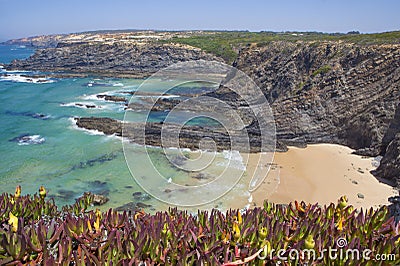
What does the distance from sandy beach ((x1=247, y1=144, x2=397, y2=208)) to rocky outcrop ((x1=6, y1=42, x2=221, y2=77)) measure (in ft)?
164

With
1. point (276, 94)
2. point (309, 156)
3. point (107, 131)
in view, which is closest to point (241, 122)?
point (276, 94)

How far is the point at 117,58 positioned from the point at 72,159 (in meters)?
55.9

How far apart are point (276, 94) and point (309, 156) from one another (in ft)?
38.3

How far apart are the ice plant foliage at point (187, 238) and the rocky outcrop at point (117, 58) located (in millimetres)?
63910

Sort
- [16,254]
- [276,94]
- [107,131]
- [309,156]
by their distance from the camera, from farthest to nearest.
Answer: [276,94] < [107,131] < [309,156] < [16,254]

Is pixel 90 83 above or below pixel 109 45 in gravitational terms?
below

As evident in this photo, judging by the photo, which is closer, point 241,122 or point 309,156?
point 309,156

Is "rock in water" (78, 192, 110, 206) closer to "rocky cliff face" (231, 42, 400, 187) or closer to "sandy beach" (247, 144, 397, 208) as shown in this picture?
"sandy beach" (247, 144, 397, 208)

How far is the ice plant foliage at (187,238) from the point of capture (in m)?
2.81

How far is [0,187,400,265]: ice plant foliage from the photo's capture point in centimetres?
281

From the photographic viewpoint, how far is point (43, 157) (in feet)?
69.1

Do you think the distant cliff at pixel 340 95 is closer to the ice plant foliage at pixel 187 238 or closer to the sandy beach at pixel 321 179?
the sandy beach at pixel 321 179

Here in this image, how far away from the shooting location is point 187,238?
3.14 m

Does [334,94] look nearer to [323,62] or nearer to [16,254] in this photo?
[323,62]
